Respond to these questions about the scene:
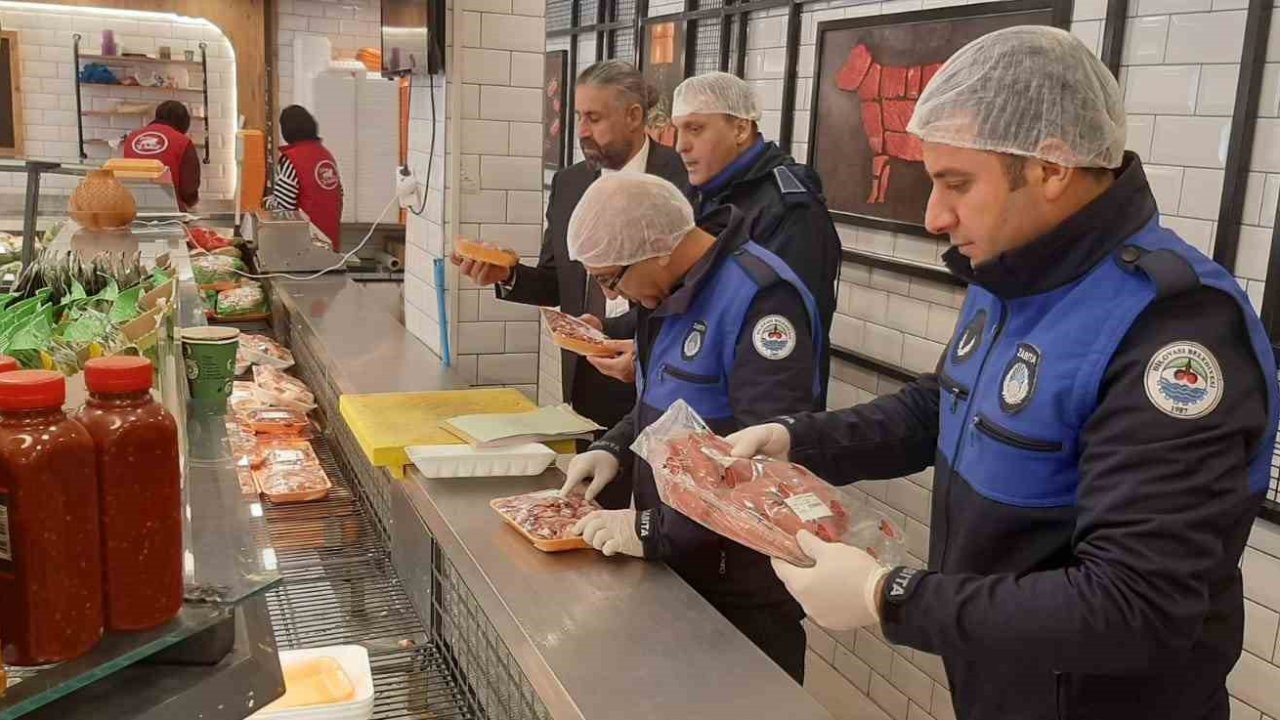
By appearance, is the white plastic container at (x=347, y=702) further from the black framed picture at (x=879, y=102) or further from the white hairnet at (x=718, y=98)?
the black framed picture at (x=879, y=102)

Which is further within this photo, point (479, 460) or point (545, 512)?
point (479, 460)

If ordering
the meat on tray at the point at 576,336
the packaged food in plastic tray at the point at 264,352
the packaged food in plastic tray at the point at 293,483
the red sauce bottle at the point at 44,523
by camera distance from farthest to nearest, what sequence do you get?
the packaged food in plastic tray at the point at 264,352, the meat on tray at the point at 576,336, the packaged food in plastic tray at the point at 293,483, the red sauce bottle at the point at 44,523

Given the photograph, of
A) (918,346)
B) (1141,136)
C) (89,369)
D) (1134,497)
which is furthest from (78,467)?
(918,346)

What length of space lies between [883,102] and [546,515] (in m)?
2.04

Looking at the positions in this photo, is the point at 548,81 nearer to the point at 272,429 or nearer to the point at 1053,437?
the point at 272,429

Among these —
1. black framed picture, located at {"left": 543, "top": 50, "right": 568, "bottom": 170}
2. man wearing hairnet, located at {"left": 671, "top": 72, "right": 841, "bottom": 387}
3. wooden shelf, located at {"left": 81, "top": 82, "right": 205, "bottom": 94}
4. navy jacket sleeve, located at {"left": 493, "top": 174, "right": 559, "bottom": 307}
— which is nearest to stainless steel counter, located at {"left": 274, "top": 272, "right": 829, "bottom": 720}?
navy jacket sleeve, located at {"left": 493, "top": 174, "right": 559, "bottom": 307}

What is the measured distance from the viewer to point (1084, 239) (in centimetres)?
140

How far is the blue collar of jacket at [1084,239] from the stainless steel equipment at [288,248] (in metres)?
4.11

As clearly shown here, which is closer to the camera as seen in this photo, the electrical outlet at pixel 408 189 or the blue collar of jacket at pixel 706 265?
the blue collar of jacket at pixel 706 265

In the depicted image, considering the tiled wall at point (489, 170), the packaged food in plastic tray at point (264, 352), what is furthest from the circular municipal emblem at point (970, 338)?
the packaged food in plastic tray at point (264, 352)

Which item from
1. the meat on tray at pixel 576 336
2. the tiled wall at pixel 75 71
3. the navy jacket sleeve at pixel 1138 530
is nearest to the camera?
the navy jacket sleeve at pixel 1138 530

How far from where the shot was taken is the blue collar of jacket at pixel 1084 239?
1396 millimetres

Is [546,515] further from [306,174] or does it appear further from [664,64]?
[306,174]

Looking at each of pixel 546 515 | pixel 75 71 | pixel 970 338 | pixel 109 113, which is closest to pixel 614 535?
pixel 546 515
